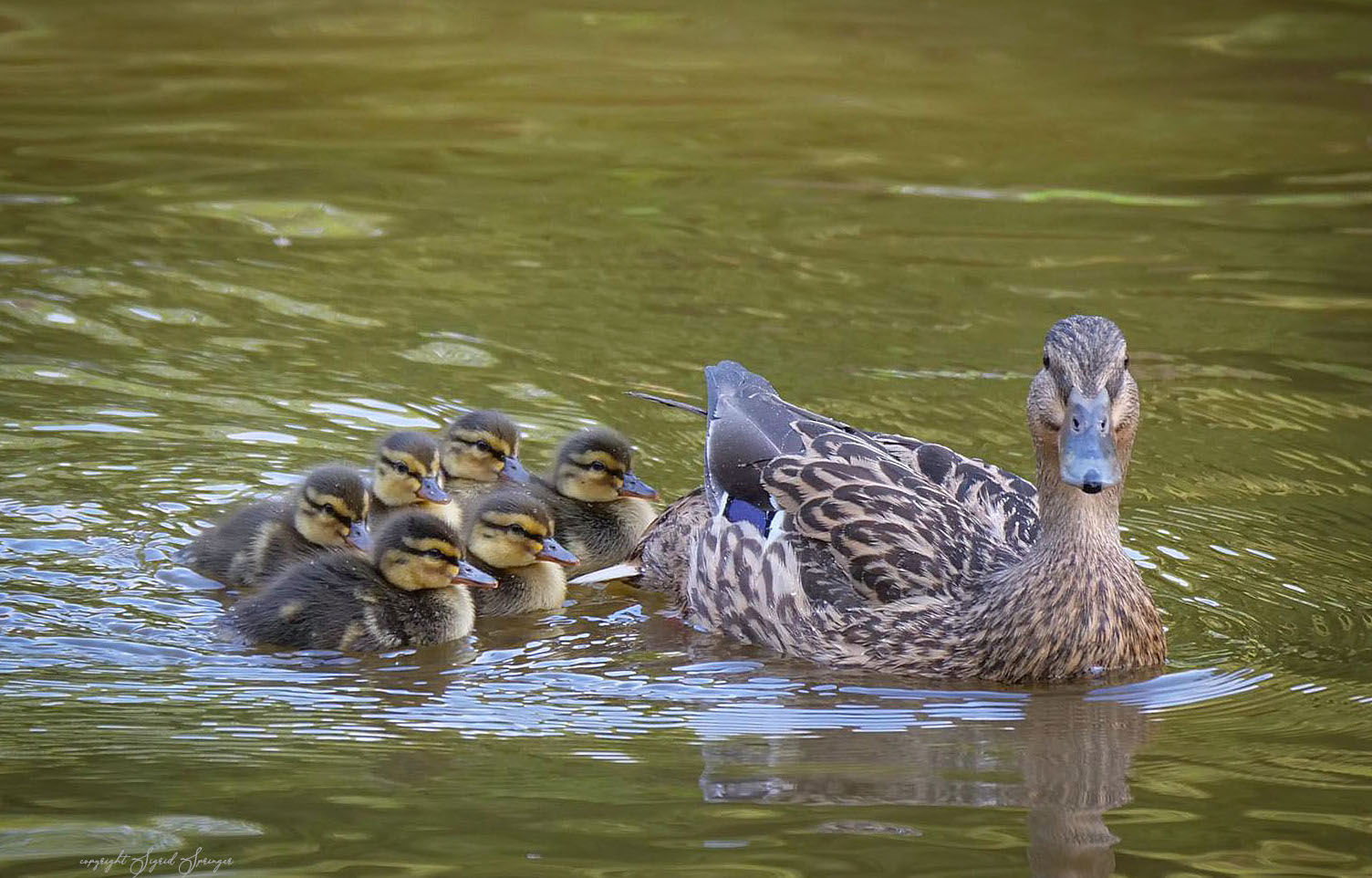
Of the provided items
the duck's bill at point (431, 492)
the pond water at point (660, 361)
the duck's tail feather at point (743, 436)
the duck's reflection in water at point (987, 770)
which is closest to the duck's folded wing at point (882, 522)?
the duck's tail feather at point (743, 436)

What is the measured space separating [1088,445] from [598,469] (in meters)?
1.93

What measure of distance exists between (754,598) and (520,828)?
1.71 metres

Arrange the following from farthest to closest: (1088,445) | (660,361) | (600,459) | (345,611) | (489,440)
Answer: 1. (660,361)
2. (489,440)
3. (600,459)
4. (345,611)
5. (1088,445)

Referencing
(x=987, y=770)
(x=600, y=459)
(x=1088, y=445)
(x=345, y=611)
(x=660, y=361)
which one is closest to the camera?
(x=987, y=770)

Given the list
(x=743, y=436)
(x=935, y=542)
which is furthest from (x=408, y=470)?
(x=935, y=542)

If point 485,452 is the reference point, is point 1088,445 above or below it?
above

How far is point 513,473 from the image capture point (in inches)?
254

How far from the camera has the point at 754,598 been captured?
559cm

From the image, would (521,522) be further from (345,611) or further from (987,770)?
(987,770)

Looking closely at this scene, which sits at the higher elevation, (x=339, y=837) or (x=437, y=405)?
(x=437, y=405)

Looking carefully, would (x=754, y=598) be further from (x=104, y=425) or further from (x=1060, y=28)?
(x=1060, y=28)

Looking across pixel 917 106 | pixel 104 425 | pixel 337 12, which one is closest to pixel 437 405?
pixel 104 425

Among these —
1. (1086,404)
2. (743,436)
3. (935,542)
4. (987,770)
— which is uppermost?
(1086,404)

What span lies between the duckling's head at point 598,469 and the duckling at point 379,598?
73 centimetres
